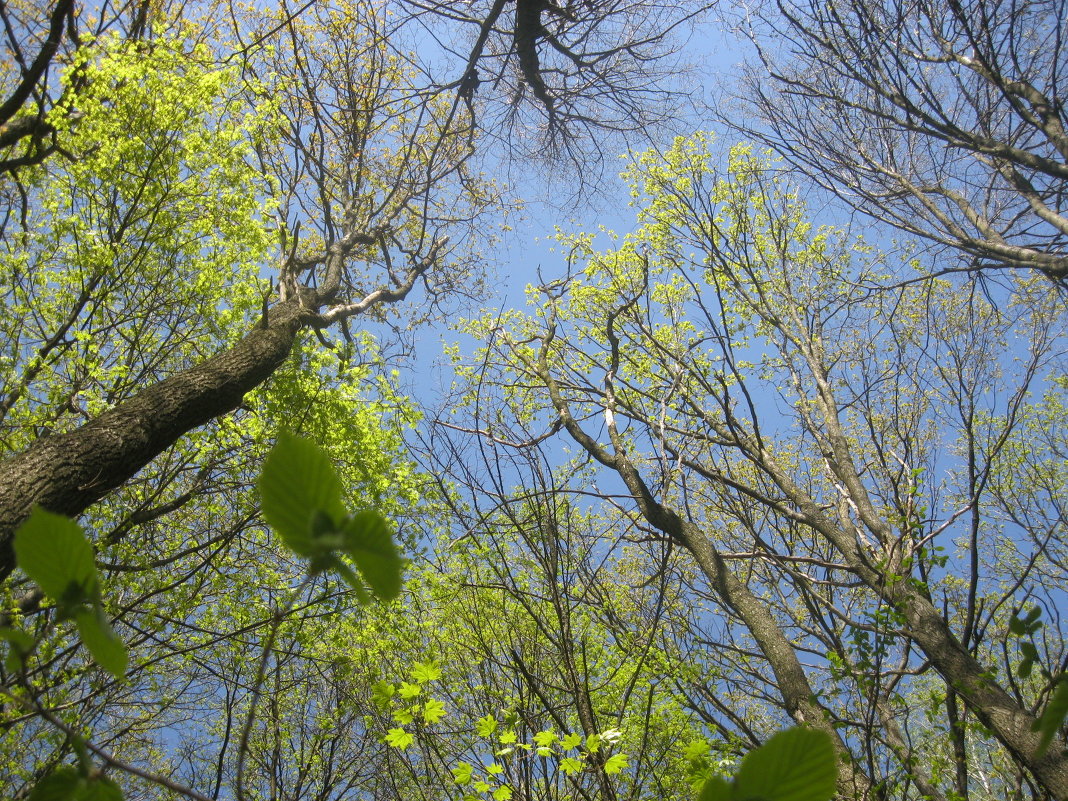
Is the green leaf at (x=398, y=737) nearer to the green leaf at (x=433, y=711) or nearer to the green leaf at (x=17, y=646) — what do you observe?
the green leaf at (x=433, y=711)

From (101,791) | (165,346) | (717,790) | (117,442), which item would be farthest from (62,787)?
(165,346)

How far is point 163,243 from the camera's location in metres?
4.89

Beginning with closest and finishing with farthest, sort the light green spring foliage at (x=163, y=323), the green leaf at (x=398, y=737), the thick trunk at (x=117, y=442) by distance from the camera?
1. the green leaf at (x=398, y=737)
2. the thick trunk at (x=117, y=442)
3. the light green spring foliage at (x=163, y=323)

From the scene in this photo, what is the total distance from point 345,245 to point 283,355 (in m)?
4.21

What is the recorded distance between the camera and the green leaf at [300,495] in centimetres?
A: 26

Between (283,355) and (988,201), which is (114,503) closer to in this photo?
(283,355)

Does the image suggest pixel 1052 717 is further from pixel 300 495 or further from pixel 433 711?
pixel 433 711

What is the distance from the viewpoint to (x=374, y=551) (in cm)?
29

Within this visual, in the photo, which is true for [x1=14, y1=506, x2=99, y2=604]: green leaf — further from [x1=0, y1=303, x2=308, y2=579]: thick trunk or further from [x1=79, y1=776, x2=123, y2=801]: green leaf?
[x1=0, y1=303, x2=308, y2=579]: thick trunk

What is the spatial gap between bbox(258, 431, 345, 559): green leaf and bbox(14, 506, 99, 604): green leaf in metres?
0.09

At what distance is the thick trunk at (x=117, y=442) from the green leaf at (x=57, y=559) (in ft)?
9.30

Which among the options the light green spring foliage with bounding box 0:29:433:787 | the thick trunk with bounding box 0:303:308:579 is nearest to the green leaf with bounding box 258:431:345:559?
the thick trunk with bounding box 0:303:308:579

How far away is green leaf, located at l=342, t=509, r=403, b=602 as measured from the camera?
0.91ft

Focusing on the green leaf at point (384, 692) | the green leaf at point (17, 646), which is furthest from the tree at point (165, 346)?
A: the green leaf at point (17, 646)
